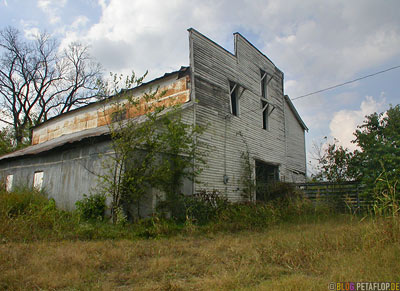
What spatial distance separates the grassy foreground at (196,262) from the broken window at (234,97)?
886 cm

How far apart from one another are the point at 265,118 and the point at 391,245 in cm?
1304

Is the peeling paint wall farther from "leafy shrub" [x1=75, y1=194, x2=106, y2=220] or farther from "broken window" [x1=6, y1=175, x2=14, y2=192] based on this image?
"broken window" [x1=6, y1=175, x2=14, y2=192]

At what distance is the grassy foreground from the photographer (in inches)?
155

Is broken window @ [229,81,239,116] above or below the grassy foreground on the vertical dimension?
above

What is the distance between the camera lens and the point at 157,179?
970 centimetres

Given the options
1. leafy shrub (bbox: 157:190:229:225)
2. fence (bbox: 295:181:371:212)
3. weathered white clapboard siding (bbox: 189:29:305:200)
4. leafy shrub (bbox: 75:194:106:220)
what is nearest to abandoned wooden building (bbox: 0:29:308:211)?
weathered white clapboard siding (bbox: 189:29:305:200)

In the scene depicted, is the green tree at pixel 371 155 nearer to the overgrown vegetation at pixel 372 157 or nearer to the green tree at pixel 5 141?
the overgrown vegetation at pixel 372 157

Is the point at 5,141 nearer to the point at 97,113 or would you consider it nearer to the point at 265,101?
the point at 97,113

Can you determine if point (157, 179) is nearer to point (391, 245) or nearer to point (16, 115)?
point (391, 245)

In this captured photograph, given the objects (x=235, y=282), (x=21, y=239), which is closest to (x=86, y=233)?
(x=21, y=239)

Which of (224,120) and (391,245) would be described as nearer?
(391,245)

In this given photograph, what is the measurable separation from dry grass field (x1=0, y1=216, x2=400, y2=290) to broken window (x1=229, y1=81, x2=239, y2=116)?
9224mm

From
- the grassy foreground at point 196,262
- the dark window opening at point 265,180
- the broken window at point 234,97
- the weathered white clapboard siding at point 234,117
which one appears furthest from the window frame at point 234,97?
the grassy foreground at point 196,262

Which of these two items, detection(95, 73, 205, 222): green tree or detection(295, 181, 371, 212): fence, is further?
detection(295, 181, 371, 212): fence
